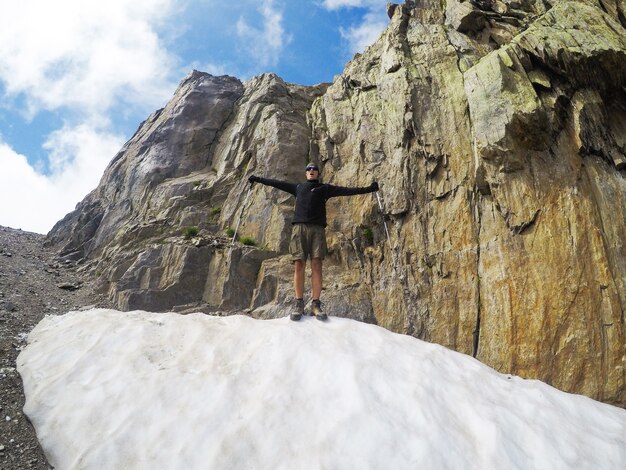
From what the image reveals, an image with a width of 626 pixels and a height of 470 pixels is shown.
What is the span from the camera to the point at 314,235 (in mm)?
10539

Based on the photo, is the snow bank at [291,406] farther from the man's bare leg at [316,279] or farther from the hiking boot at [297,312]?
the man's bare leg at [316,279]

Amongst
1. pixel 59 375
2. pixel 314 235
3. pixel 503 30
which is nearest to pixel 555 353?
pixel 314 235

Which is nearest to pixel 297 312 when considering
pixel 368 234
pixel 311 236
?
pixel 311 236

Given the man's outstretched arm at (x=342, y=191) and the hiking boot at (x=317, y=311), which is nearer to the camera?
the hiking boot at (x=317, y=311)

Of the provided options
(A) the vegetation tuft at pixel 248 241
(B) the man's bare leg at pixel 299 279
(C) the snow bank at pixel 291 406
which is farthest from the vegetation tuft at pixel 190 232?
(B) the man's bare leg at pixel 299 279

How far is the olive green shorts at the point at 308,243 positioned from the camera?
1048 cm

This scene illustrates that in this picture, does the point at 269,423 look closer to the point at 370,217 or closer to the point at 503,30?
the point at 370,217

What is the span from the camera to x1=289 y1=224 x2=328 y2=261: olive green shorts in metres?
10.5

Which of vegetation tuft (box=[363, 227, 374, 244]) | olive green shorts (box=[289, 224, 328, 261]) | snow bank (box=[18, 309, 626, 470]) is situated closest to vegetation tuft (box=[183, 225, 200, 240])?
vegetation tuft (box=[363, 227, 374, 244])

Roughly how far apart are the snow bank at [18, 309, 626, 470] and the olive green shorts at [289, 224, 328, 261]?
6.41 ft

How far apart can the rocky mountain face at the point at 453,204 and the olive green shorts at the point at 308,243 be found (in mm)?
3314

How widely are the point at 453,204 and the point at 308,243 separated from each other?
5.53 m

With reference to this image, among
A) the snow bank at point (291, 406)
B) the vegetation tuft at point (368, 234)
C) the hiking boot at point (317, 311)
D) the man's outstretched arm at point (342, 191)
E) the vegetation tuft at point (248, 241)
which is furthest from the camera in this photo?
the vegetation tuft at point (248, 241)

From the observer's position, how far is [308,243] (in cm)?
1053
